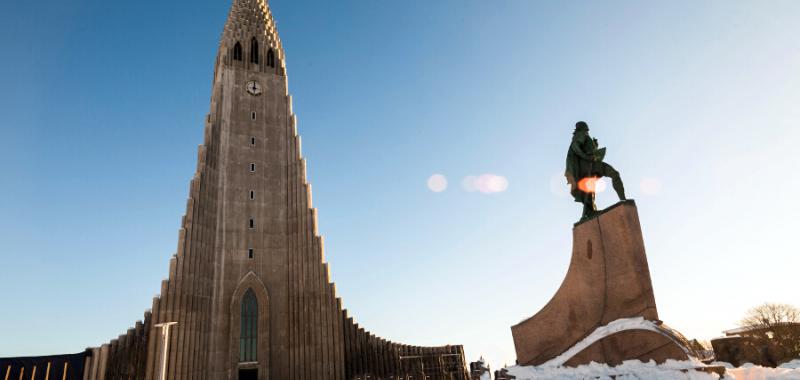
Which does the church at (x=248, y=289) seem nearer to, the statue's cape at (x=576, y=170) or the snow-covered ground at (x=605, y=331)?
the snow-covered ground at (x=605, y=331)

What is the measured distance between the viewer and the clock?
35.7 m

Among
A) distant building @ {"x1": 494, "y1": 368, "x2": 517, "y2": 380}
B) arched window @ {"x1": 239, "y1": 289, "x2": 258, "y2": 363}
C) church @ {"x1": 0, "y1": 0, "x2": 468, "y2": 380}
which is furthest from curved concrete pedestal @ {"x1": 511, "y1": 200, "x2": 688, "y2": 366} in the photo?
arched window @ {"x1": 239, "y1": 289, "x2": 258, "y2": 363}

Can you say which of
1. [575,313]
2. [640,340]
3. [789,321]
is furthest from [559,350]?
[789,321]

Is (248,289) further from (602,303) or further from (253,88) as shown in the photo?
(602,303)

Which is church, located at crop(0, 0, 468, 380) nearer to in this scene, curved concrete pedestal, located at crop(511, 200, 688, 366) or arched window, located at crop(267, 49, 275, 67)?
arched window, located at crop(267, 49, 275, 67)

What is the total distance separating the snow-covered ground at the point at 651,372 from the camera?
9.80 meters

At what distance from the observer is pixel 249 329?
29.1 metres

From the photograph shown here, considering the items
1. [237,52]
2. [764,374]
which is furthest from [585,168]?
[237,52]

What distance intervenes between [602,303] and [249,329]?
69.6 feet

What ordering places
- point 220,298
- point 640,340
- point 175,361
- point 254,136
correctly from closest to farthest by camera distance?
point 640,340 < point 175,361 < point 220,298 < point 254,136

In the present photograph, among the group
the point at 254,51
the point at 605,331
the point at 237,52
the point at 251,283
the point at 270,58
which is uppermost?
the point at 254,51

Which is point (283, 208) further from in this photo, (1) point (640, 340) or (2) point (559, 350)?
(1) point (640, 340)

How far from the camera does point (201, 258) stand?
29031mm

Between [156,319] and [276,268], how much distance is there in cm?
Result: 702
